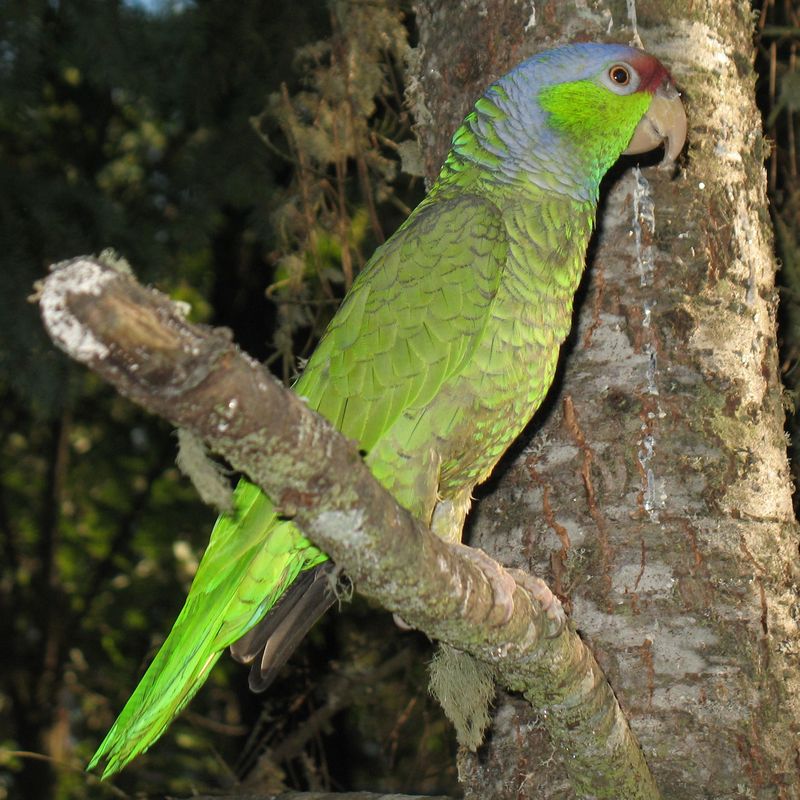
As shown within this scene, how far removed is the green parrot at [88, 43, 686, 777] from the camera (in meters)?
1.99

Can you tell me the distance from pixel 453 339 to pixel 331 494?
94 cm

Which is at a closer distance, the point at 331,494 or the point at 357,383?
the point at 331,494

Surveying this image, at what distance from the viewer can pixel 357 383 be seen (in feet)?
6.82

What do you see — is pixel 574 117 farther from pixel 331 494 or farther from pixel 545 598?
pixel 331 494

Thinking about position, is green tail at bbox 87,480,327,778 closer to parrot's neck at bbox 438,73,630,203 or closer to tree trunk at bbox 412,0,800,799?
tree trunk at bbox 412,0,800,799

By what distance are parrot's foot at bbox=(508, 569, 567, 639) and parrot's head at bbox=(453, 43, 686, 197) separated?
963 mm

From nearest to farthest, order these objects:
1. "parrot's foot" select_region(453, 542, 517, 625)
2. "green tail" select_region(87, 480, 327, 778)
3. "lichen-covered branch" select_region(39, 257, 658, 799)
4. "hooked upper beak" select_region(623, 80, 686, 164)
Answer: "lichen-covered branch" select_region(39, 257, 658, 799) → "parrot's foot" select_region(453, 542, 517, 625) → "green tail" select_region(87, 480, 327, 778) → "hooked upper beak" select_region(623, 80, 686, 164)

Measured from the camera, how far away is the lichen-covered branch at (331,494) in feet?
2.99

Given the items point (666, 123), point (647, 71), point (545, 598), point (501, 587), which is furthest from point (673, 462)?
point (647, 71)

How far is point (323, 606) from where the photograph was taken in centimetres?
223

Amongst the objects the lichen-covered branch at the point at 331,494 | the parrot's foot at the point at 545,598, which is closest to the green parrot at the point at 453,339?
the parrot's foot at the point at 545,598

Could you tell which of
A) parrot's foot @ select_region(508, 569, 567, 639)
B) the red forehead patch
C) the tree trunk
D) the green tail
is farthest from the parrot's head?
the green tail

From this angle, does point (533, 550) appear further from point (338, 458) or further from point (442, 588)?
point (338, 458)

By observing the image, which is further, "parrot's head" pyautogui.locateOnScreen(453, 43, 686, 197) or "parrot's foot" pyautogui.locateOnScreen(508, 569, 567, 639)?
"parrot's head" pyautogui.locateOnScreen(453, 43, 686, 197)
